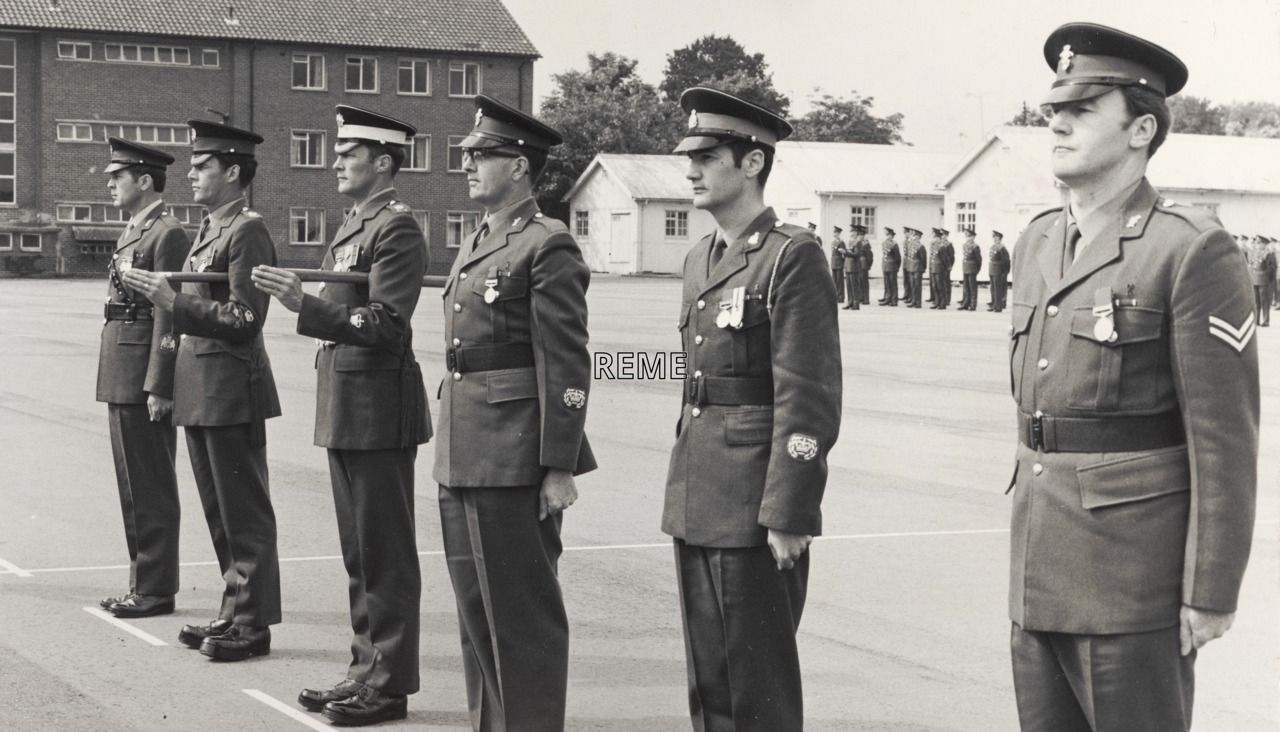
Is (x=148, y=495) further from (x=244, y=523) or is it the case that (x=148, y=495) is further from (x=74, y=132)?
(x=74, y=132)

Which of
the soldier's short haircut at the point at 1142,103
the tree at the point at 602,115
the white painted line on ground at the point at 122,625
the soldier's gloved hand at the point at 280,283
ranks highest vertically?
the tree at the point at 602,115

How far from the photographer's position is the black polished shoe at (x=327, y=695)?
18.5ft

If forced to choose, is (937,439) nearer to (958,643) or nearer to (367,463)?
(958,643)

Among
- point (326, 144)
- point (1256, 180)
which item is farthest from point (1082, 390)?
point (326, 144)

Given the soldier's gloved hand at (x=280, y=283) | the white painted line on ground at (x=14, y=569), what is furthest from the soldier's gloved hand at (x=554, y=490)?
the white painted line on ground at (x=14, y=569)

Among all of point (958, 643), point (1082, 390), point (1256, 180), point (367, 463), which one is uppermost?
point (1256, 180)

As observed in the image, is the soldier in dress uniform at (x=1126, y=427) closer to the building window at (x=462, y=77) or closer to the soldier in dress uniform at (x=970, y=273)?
the soldier in dress uniform at (x=970, y=273)

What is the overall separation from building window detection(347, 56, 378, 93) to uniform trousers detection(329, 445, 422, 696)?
53248 millimetres

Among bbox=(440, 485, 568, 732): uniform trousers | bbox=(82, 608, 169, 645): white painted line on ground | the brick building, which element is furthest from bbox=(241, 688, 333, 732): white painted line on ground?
the brick building

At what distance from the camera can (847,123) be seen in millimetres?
75438

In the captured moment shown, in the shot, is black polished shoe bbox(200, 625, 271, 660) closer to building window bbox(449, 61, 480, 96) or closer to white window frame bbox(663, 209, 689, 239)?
white window frame bbox(663, 209, 689, 239)

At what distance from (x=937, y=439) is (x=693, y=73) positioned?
2292 inches

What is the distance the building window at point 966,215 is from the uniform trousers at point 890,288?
7597mm

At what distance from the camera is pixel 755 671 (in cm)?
427
